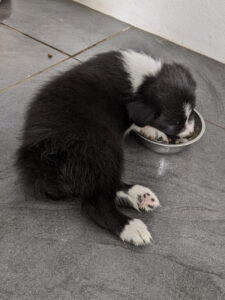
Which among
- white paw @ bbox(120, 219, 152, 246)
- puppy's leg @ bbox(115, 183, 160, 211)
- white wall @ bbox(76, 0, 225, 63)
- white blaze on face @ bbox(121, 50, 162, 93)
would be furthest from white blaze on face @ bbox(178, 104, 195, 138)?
white wall @ bbox(76, 0, 225, 63)

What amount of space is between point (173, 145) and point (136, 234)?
0.61 metres

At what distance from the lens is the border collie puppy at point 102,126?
4.58 feet

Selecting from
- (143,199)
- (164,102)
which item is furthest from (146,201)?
(164,102)

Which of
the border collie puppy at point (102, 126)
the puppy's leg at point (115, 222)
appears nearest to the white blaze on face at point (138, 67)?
the border collie puppy at point (102, 126)

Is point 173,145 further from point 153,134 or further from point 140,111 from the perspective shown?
point 140,111

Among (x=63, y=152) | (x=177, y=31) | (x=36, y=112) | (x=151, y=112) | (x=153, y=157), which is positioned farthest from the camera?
(x=177, y=31)

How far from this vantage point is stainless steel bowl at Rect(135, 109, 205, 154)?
71.9 inches

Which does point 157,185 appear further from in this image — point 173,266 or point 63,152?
point 63,152

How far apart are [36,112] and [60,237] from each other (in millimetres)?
621

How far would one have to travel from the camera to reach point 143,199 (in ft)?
5.24

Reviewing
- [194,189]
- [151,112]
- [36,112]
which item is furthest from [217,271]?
[36,112]

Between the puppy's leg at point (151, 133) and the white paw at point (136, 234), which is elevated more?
the puppy's leg at point (151, 133)

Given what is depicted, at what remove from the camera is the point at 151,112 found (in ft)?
5.52

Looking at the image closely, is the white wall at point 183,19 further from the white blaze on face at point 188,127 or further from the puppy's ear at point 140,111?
the puppy's ear at point 140,111
